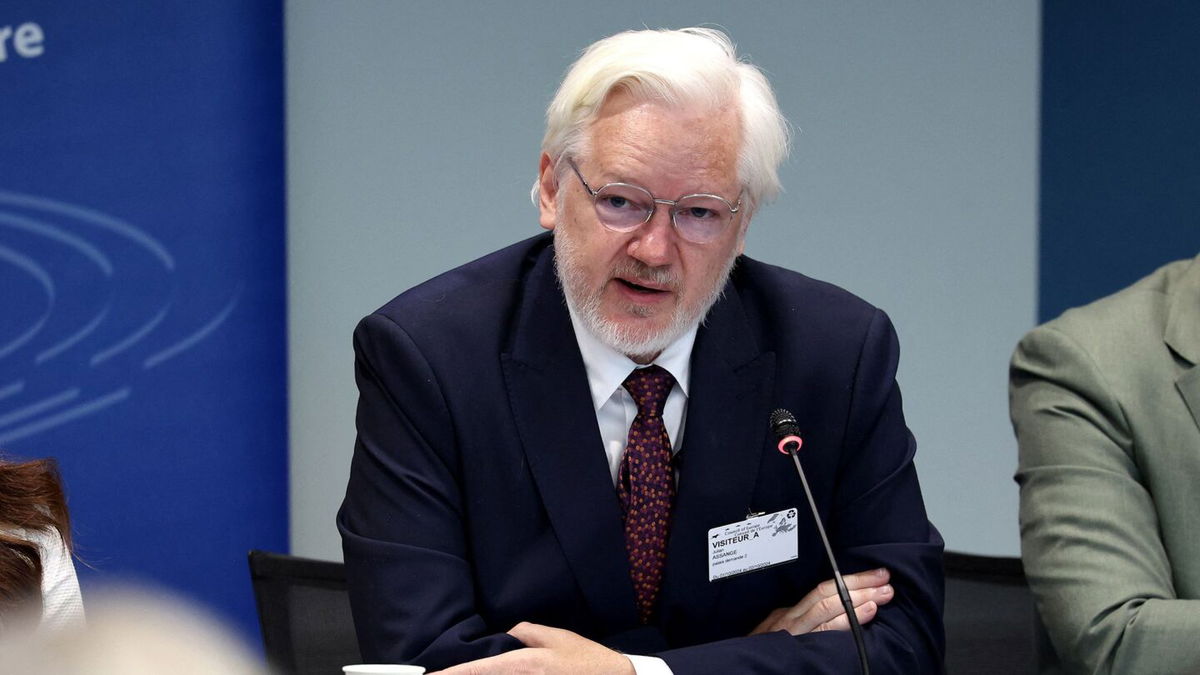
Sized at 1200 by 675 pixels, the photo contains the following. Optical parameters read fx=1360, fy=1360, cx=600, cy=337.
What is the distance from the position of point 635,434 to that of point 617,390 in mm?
86

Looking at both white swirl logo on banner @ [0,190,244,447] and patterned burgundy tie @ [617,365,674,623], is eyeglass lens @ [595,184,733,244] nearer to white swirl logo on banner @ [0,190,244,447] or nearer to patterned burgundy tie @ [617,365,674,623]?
patterned burgundy tie @ [617,365,674,623]

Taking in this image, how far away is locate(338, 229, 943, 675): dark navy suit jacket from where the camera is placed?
2.02 meters

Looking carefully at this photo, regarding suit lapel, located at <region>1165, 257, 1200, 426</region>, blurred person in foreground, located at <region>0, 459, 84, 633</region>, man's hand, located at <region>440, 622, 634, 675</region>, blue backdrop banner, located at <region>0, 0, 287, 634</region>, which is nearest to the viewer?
blurred person in foreground, located at <region>0, 459, 84, 633</region>

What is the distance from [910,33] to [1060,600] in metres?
2.35

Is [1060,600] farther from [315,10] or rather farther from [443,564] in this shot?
[315,10]

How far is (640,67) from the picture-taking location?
6.67ft

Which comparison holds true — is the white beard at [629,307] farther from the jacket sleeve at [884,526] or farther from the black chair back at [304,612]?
the black chair back at [304,612]

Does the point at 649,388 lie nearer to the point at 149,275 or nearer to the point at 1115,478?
the point at 1115,478

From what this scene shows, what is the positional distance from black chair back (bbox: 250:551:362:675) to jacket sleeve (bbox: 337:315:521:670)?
42cm

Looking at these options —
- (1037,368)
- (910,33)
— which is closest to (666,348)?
(1037,368)

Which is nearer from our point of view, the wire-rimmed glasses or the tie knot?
the wire-rimmed glasses

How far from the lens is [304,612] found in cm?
253

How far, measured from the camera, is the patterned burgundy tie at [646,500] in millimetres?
2121

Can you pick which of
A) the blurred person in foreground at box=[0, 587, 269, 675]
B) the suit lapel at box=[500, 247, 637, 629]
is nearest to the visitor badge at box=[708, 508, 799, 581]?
the suit lapel at box=[500, 247, 637, 629]
